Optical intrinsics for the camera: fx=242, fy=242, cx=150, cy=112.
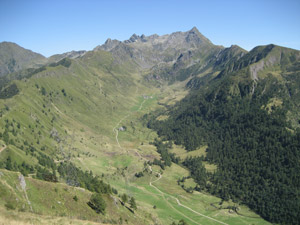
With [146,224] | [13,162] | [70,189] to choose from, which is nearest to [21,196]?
[70,189]

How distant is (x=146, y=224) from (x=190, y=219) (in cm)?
7204

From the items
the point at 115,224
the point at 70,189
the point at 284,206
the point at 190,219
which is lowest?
the point at 190,219

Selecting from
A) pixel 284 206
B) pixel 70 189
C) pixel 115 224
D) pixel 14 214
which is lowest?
pixel 284 206

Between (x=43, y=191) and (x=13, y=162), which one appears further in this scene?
(x=13, y=162)

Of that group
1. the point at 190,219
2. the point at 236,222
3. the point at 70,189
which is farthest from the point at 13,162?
the point at 236,222

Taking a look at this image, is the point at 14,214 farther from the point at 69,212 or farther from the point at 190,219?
the point at 190,219

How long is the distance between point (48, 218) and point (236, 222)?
528ft

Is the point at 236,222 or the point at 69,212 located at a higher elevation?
the point at 69,212

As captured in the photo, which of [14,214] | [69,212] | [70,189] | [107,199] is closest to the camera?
[14,214]

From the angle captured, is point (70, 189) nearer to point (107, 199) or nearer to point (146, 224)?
point (107, 199)

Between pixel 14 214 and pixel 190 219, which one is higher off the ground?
pixel 14 214

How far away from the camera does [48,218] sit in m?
71.6

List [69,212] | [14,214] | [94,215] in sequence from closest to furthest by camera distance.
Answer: [14,214], [69,212], [94,215]

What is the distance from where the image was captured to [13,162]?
575 feet
